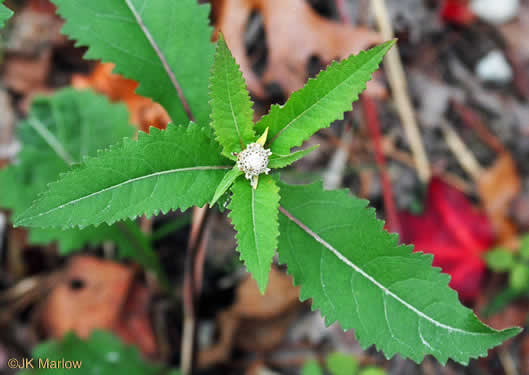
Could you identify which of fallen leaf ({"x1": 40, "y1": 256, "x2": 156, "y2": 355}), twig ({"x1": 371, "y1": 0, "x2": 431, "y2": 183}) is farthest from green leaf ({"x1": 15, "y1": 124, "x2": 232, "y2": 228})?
twig ({"x1": 371, "y1": 0, "x2": 431, "y2": 183})

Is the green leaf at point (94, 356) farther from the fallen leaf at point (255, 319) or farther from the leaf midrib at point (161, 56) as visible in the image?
the leaf midrib at point (161, 56)

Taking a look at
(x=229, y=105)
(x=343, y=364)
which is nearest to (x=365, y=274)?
(x=229, y=105)

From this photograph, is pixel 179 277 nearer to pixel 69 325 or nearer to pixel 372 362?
pixel 69 325

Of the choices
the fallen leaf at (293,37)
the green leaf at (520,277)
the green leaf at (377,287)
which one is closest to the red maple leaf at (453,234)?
the green leaf at (520,277)

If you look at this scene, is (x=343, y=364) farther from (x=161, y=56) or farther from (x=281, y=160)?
(x=161, y=56)

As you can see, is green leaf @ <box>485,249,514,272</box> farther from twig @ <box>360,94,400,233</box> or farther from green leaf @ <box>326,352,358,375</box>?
green leaf @ <box>326,352,358,375</box>

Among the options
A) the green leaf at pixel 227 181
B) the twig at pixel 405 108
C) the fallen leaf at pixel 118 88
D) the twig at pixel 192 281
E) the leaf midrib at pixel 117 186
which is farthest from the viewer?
the twig at pixel 405 108
